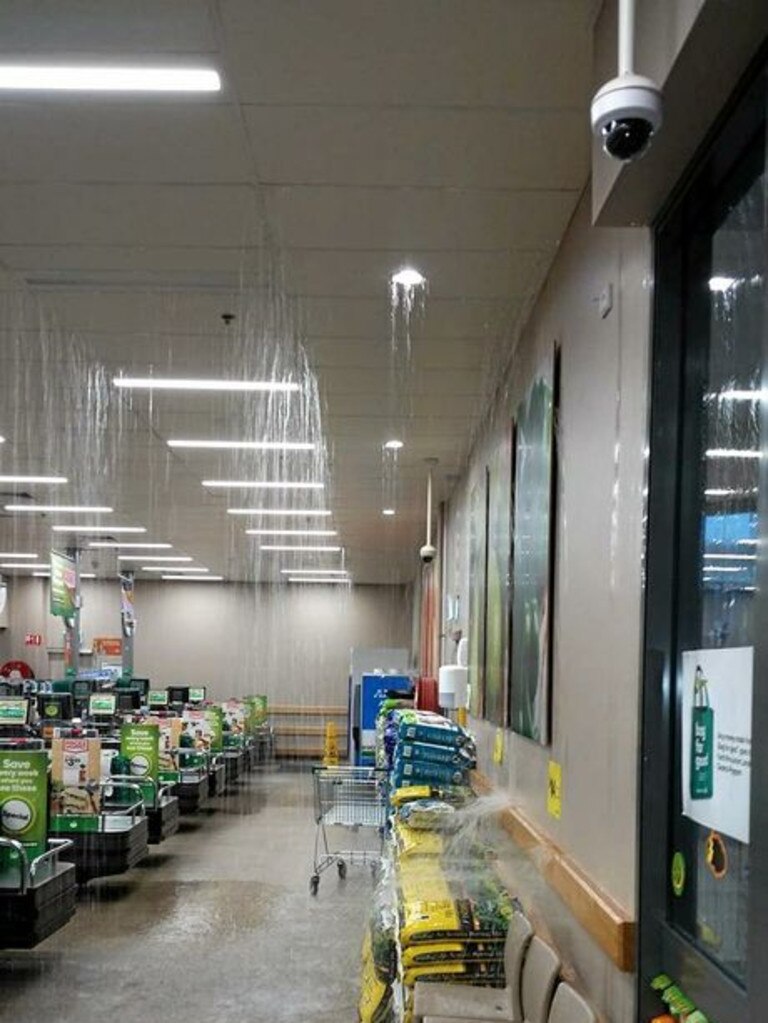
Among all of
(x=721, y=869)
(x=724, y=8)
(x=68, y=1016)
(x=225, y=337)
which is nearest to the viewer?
(x=724, y=8)

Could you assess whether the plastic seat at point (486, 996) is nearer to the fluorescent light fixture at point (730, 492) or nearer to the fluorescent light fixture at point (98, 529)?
the fluorescent light fixture at point (730, 492)

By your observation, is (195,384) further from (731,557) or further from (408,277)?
(731,557)

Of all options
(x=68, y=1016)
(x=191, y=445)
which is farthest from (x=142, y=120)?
(x=191, y=445)

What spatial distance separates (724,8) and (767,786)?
1.41 meters

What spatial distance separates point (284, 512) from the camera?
1445 centimetres

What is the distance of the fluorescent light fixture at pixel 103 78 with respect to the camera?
3.55 metres

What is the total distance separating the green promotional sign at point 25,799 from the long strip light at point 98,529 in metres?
9.80

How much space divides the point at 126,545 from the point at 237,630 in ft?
27.2

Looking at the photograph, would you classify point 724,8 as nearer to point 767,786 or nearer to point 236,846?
point 767,786

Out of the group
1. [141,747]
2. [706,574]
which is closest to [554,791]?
[706,574]

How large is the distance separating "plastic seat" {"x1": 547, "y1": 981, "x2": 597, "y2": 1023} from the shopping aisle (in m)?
2.84

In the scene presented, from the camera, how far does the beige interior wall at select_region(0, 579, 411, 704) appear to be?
27312 mm

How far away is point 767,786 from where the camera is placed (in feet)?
6.30

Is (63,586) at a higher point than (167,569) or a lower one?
lower
